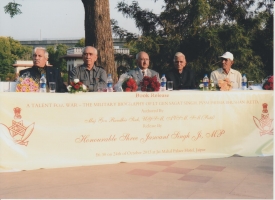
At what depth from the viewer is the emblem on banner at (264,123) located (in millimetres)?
6727

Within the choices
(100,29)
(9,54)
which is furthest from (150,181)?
(9,54)

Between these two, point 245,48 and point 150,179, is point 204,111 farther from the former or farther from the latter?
point 245,48

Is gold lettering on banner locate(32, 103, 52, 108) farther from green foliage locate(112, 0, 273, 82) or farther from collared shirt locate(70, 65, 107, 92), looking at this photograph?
green foliage locate(112, 0, 273, 82)

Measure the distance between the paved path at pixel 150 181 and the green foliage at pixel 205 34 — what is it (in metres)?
5.99

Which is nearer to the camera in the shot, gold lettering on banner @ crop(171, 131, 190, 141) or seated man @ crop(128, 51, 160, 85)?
gold lettering on banner @ crop(171, 131, 190, 141)

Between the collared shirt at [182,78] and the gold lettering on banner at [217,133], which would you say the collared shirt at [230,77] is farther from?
the gold lettering on banner at [217,133]

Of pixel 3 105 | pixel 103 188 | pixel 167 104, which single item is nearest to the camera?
pixel 103 188

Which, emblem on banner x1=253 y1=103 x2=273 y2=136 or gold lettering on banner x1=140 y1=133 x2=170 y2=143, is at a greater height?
emblem on banner x1=253 y1=103 x2=273 y2=136

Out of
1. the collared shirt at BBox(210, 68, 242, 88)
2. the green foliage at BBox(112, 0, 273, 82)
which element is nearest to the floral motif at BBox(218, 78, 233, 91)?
the collared shirt at BBox(210, 68, 242, 88)

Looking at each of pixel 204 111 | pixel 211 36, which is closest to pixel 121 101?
pixel 204 111

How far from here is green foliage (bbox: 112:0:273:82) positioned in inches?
461

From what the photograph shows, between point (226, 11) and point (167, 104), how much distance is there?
765cm

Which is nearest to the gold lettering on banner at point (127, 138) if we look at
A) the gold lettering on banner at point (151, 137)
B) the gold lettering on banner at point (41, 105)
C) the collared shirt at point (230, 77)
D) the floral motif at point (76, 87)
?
the gold lettering on banner at point (151, 137)

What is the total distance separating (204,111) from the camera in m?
6.36
